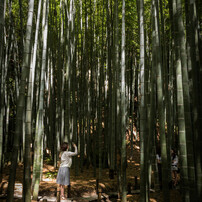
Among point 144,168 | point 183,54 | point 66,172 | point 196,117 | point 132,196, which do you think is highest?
point 183,54

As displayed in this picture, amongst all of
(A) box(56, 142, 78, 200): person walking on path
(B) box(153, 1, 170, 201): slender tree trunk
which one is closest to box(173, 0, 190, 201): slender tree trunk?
(B) box(153, 1, 170, 201): slender tree trunk

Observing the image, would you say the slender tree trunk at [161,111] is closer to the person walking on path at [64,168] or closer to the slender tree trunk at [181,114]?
the slender tree trunk at [181,114]

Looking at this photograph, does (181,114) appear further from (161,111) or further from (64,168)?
(64,168)

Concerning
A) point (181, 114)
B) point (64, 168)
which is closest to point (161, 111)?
point (181, 114)

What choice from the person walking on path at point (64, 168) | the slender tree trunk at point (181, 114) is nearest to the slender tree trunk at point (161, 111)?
the slender tree trunk at point (181, 114)

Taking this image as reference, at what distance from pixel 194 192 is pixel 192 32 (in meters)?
1.42

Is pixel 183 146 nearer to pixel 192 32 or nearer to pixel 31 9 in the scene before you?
pixel 192 32

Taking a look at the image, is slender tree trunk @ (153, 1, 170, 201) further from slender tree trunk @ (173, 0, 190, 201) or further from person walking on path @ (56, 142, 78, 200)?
person walking on path @ (56, 142, 78, 200)

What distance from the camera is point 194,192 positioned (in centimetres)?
180

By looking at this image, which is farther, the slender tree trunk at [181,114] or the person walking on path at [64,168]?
the person walking on path at [64,168]

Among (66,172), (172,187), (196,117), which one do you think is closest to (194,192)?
(196,117)

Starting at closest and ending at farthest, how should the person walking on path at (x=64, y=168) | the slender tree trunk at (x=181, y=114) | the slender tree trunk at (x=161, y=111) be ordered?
the slender tree trunk at (x=181, y=114) → the slender tree trunk at (x=161, y=111) → the person walking on path at (x=64, y=168)

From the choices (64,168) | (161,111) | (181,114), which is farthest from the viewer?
(64,168)

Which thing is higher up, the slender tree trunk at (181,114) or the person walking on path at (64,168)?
the slender tree trunk at (181,114)
